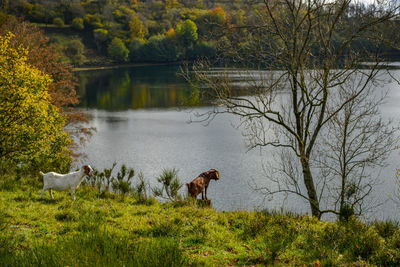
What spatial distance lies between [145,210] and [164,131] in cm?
2346

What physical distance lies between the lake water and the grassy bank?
3771 millimetres

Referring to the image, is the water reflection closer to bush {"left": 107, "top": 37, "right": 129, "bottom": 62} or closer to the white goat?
the white goat

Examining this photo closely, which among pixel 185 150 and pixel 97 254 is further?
pixel 185 150

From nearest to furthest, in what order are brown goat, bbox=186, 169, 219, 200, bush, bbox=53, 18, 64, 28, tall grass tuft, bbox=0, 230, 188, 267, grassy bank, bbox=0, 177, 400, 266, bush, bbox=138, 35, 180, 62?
tall grass tuft, bbox=0, 230, 188, 267 → grassy bank, bbox=0, 177, 400, 266 → brown goat, bbox=186, 169, 219, 200 → bush, bbox=138, 35, 180, 62 → bush, bbox=53, 18, 64, 28

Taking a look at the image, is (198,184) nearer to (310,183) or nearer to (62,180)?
(310,183)

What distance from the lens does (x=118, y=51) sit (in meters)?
103

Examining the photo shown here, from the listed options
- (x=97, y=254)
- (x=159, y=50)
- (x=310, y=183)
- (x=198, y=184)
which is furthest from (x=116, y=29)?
(x=97, y=254)

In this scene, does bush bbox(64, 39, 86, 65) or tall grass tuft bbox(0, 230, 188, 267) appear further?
bush bbox(64, 39, 86, 65)

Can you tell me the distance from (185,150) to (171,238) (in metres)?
21.9

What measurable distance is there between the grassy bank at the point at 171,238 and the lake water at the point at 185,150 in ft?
12.4

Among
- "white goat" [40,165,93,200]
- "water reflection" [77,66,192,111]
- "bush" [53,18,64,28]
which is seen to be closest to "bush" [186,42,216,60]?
"water reflection" [77,66,192,111]

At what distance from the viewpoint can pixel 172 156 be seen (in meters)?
25.3

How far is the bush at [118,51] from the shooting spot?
10325cm

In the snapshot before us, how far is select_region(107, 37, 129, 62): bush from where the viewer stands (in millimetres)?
103250
